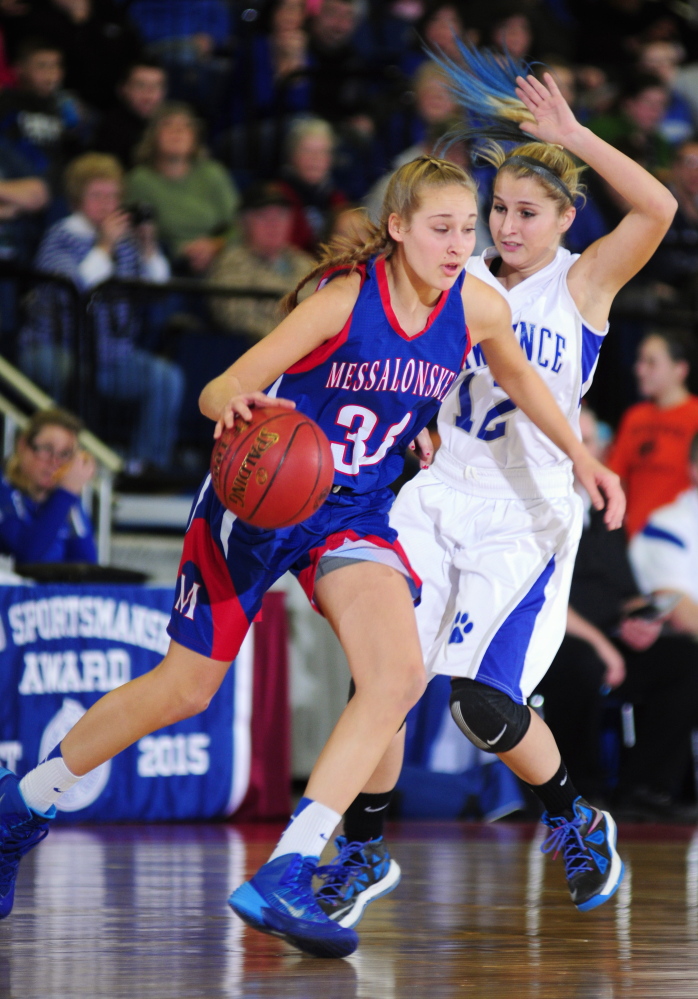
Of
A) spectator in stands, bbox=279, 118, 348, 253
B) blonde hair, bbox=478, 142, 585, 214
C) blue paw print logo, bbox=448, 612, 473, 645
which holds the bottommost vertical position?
blue paw print logo, bbox=448, 612, 473, 645

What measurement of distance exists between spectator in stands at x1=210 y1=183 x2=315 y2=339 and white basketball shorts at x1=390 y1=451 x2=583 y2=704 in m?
4.17

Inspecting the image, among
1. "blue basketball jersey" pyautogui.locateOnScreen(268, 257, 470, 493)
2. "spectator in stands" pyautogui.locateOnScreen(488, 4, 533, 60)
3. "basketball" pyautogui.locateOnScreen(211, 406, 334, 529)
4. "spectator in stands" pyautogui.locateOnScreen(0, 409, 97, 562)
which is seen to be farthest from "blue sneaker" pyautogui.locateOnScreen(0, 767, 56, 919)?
"spectator in stands" pyautogui.locateOnScreen(488, 4, 533, 60)

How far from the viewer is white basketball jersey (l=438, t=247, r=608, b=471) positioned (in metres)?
3.77

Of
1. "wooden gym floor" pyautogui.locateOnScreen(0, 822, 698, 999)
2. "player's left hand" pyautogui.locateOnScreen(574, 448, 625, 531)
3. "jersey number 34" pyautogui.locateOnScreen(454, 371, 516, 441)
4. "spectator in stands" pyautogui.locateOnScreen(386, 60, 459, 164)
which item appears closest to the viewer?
"wooden gym floor" pyautogui.locateOnScreen(0, 822, 698, 999)

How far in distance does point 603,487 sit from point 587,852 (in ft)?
3.31

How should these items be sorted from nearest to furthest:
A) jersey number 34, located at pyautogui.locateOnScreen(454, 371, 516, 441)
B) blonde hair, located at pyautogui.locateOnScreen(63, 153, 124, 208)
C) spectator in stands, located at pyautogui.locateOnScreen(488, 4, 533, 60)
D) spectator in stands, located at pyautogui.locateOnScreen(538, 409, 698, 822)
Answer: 1. jersey number 34, located at pyautogui.locateOnScreen(454, 371, 516, 441)
2. spectator in stands, located at pyautogui.locateOnScreen(538, 409, 698, 822)
3. blonde hair, located at pyautogui.locateOnScreen(63, 153, 124, 208)
4. spectator in stands, located at pyautogui.locateOnScreen(488, 4, 533, 60)

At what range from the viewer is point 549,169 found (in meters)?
3.79

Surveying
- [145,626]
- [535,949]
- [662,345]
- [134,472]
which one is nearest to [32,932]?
[535,949]

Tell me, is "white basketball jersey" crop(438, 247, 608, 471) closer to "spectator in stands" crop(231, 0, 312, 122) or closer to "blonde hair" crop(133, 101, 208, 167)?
"blonde hair" crop(133, 101, 208, 167)

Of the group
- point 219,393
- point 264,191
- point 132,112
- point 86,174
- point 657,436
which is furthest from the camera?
point 132,112

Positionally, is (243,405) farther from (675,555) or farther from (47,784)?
(675,555)

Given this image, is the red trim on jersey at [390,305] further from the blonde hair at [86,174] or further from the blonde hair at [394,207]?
the blonde hair at [86,174]

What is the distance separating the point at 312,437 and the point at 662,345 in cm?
520

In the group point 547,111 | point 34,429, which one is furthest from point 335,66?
point 547,111
